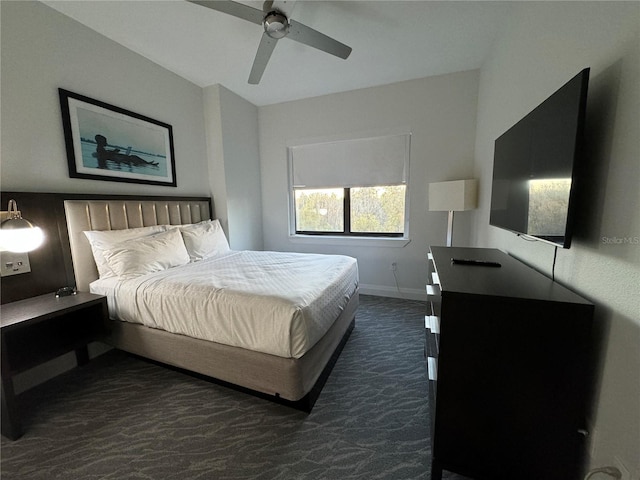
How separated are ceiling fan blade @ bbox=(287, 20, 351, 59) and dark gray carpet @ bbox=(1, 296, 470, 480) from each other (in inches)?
97.8

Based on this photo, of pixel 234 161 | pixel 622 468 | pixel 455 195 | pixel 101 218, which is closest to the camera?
pixel 622 468

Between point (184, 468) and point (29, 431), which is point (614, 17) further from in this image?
point (29, 431)

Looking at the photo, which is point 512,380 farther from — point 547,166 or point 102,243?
point 102,243

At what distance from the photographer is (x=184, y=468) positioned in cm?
122

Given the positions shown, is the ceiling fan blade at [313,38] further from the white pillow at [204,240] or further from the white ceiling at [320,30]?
the white pillow at [204,240]

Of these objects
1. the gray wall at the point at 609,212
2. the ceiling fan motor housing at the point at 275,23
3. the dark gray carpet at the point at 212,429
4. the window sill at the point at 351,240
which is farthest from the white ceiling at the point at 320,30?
the dark gray carpet at the point at 212,429

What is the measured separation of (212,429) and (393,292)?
2.57m

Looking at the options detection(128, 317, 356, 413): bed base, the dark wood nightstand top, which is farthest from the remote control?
the dark wood nightstand top

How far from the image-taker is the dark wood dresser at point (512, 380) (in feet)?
2.77

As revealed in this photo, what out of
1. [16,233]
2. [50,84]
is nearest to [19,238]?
[16,233]

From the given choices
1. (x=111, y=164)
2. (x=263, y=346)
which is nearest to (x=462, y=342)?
(x=263, y=346)

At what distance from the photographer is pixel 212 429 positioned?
4.72 feet

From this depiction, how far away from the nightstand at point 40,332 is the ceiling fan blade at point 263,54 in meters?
2.18

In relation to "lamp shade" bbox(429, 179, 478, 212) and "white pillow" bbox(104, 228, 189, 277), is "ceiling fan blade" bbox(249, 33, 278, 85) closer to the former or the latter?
"white pillow" bbox(104, 228, 189, 277)
